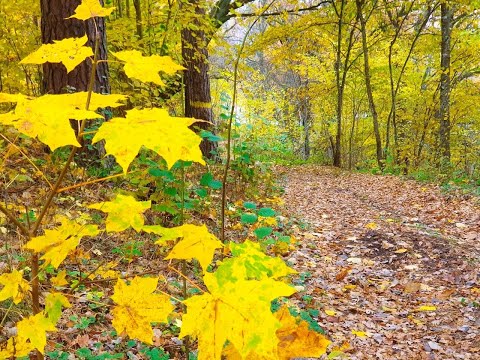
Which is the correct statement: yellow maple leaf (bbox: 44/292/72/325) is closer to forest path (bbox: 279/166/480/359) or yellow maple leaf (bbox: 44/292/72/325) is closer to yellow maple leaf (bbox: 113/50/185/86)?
yellow maple leaf (bbox: 113/50/185/86)

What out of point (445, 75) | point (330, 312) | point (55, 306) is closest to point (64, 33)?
point (330, 312)

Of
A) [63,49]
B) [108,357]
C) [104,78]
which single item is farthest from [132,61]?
[104,78]

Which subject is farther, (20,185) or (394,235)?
(394,235)

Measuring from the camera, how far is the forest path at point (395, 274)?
2850mm

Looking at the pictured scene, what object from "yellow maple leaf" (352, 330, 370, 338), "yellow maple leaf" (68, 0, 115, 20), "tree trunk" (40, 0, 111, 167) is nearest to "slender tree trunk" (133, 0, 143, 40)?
"tree trunk" (40, 0, 111, 167)

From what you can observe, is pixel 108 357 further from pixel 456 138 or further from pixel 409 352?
pixel 456 138

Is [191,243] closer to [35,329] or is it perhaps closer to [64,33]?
[35,329]

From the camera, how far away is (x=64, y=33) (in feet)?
14.5

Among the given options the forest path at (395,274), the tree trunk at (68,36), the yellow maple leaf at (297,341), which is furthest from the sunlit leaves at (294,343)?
the tree trunk at (68,36)

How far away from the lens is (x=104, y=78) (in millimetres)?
4691

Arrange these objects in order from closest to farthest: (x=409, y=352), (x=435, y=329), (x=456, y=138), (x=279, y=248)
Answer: (x=409, y=352) → (x=435, y=329) → (x=279, y=248) → (x=456, y=138)

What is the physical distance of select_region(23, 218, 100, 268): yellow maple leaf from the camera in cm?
111

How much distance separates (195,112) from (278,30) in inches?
193

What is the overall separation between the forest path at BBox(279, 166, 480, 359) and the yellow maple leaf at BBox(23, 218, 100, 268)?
2120 millimetres
